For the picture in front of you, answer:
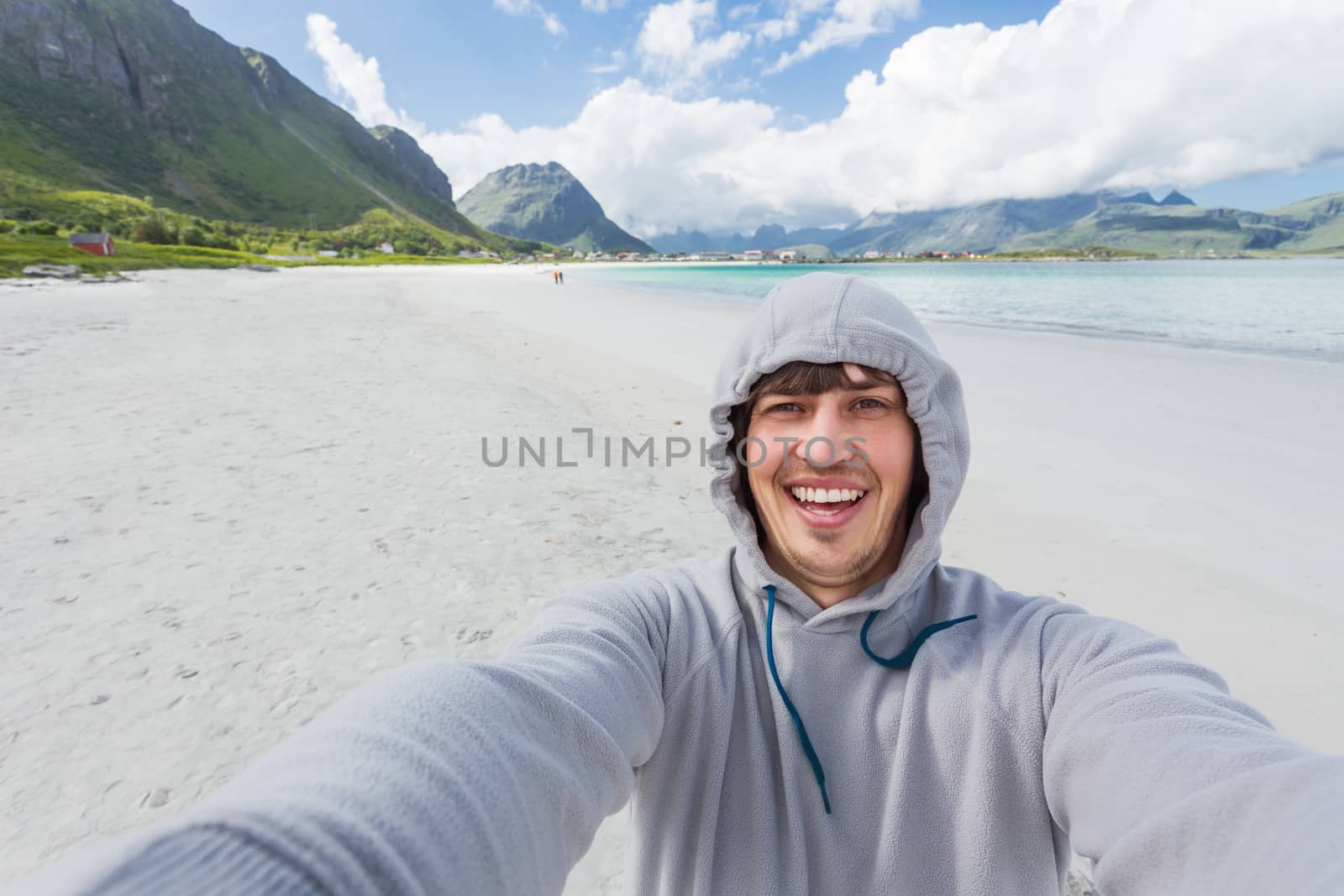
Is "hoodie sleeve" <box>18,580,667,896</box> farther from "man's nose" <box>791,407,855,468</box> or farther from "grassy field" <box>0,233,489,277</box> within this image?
"grassy field" <box>0,233,489,277</box>

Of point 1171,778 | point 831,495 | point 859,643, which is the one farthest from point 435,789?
point 1171,778

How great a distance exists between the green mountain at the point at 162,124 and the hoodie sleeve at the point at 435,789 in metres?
135

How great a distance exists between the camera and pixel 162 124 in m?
132

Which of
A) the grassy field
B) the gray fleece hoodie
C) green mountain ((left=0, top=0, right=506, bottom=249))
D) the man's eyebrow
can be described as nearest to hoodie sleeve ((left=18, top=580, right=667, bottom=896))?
the gray fleece hoodie

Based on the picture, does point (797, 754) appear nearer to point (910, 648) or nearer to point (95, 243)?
point (910, 648)

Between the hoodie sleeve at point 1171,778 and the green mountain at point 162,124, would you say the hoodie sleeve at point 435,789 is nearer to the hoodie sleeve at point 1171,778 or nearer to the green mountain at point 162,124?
the hoodie sleeve at point 1171,778

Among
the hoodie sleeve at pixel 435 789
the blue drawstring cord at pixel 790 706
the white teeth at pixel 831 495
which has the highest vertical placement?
the white teeth at pixel 831 495

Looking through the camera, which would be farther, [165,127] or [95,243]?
Answer: [165,127]

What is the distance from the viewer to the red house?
156 ft

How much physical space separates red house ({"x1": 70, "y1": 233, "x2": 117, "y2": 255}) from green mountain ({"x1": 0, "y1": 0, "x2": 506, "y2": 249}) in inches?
2488

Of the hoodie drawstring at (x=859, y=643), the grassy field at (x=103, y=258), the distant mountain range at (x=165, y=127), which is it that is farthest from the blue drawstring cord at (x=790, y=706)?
the distant mountain range at (x=165, y=127)

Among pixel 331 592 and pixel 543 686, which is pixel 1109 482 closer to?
pixel 543 686

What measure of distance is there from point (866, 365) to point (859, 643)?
2.87 feet

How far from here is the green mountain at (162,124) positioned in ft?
363
